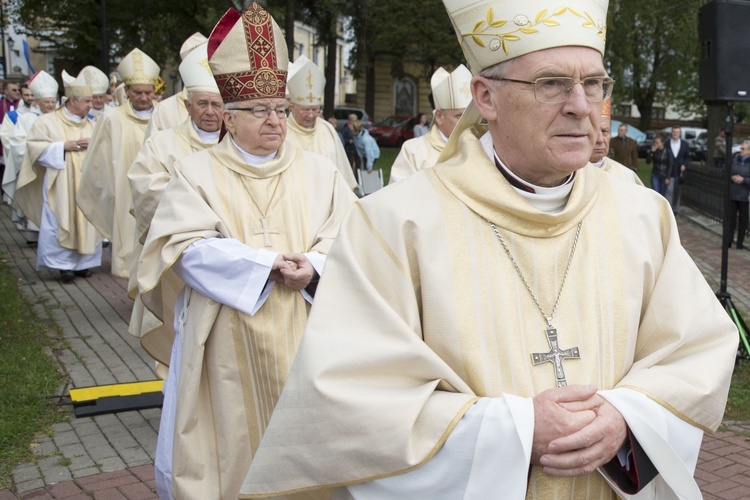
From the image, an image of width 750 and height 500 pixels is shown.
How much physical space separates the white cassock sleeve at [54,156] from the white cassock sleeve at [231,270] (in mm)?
7273

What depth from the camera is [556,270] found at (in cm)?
252

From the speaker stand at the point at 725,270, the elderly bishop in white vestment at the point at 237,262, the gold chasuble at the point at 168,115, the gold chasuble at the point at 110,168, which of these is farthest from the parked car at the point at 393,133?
the elderly bishop in white vestment at the point at 237,262

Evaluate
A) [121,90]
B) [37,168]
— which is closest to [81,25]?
[121,90]

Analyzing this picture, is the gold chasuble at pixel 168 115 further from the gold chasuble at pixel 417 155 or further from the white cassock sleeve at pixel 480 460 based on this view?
the white cassock sleeve at pixel 480 460

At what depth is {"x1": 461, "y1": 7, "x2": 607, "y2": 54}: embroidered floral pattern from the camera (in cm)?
246

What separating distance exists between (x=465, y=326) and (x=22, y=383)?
511 cm

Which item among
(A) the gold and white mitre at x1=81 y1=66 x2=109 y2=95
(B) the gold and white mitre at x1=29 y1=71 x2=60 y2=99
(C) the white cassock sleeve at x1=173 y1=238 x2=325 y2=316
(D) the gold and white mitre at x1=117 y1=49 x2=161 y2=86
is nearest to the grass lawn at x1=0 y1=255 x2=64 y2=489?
(C) the white cassock sleeve at x1=173 y1=238 x2=325 y2=316

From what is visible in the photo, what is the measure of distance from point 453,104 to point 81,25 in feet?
61.1

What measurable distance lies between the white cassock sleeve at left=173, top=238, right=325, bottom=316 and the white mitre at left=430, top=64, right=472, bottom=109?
4.21 meters

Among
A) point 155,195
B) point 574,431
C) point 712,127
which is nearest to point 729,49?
point 155,195

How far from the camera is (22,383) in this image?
6.71 m

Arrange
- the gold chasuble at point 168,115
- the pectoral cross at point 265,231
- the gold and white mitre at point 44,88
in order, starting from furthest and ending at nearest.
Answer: the gold and white mitre at point 44,88 → the gold chasuble at point 168,115 → the pectoral cross at point 265,231

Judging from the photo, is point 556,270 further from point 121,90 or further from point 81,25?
point 81,25

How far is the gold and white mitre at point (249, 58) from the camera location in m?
4.65
